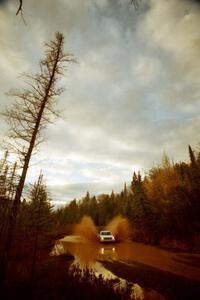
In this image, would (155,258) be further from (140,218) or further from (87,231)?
(87,231)

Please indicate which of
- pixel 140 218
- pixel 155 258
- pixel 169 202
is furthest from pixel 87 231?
pixel 155 258

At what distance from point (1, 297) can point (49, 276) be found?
141 inches

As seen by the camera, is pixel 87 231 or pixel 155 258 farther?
pixel 87 231

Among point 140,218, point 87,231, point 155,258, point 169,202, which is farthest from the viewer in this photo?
point 87,231

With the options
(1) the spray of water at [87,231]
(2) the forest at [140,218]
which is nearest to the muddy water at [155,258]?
(2) the forest at [140,218]

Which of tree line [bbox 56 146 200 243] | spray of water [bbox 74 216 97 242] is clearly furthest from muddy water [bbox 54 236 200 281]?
spray of water [bbox 74 216 97 242]

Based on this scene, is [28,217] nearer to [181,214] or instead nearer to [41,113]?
[41,113]

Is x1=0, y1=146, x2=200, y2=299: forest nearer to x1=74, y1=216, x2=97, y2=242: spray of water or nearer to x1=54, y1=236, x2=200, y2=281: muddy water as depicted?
x1=54, y1=236, x2=200, y2=281: muddy water

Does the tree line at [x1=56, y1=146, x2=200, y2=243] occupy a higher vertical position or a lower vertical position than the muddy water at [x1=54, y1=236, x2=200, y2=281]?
higher

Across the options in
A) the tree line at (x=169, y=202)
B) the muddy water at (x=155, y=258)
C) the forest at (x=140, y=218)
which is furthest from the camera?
the tree line at (x=169, y=202)

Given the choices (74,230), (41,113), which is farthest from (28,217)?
(74,230)

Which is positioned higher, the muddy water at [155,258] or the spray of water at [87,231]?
the spray of water at [87,231]

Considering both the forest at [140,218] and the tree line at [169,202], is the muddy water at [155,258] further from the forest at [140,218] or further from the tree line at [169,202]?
the tree line at [169,202]

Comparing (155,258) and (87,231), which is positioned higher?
(87,231)
